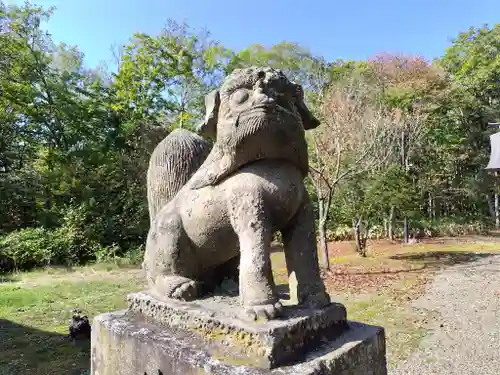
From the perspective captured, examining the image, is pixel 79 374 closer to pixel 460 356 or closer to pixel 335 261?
pixel 460 356

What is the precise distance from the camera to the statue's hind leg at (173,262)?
161 centimetres

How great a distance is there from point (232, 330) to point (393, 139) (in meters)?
11.2

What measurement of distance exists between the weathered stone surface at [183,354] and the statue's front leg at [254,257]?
19 cm

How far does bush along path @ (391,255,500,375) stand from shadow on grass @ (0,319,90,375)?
332cm

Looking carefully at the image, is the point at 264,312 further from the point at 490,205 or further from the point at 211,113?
the point at 490,205

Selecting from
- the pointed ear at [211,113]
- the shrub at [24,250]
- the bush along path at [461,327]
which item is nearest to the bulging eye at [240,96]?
the pointed ear at [211,113]

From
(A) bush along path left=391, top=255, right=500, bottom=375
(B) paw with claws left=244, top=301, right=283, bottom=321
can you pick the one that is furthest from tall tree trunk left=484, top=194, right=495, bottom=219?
(B) paw with claws left=244, top=301, right=283, bottom=321

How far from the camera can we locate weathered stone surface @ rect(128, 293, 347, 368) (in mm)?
1225

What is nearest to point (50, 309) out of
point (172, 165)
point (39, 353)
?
point (39, 353)

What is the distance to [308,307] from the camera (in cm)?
144

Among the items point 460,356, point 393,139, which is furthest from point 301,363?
point 393,139

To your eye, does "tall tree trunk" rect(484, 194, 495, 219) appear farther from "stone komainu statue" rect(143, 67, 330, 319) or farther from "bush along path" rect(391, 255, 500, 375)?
"stone komainu statue" rect(143, 67, 330, 319)

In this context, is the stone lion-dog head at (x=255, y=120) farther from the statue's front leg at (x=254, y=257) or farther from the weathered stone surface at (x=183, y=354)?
the weathered stone surface at (x=183, y=354)

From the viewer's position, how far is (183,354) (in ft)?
4.40
